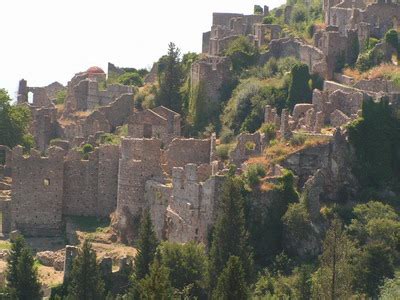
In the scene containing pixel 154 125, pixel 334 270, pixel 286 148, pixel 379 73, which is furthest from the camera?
pixel 154 125

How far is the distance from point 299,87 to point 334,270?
15409mm

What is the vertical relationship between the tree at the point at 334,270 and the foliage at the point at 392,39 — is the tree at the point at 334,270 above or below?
below

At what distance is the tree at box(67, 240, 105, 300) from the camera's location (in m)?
64.6

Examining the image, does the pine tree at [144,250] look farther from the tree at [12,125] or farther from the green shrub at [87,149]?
the tree at [12,125]

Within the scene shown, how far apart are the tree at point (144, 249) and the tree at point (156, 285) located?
3865 millimetres

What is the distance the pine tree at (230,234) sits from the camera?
64375mm

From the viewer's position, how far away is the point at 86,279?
2544 inches

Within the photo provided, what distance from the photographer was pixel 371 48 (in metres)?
78.1

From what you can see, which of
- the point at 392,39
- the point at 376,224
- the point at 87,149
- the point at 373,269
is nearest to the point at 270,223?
the point at 376,224

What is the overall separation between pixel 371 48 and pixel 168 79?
1006 centimetres

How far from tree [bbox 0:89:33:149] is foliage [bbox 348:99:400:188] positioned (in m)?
19.2

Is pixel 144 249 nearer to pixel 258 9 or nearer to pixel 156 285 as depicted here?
pixel 156 285

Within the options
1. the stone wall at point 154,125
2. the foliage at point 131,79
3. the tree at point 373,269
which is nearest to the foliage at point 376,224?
the tree at point 373,269

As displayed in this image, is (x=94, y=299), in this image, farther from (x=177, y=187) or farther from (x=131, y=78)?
(x=131, y=78)
